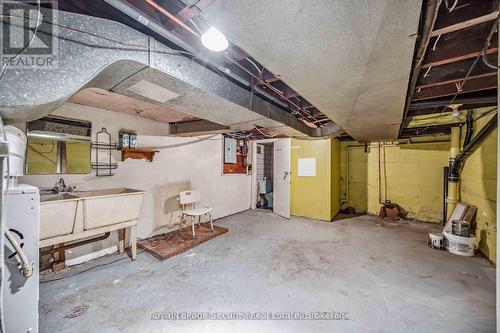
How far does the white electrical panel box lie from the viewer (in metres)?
5.14

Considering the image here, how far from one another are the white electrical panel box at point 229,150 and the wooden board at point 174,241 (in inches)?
74.1

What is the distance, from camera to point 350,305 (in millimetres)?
1902

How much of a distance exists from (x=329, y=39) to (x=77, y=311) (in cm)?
285

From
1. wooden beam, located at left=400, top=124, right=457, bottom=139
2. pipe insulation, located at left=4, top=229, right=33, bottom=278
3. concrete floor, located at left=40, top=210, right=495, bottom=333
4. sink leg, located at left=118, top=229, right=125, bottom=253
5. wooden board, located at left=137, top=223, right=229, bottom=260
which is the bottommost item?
concrete floor, located at left=40, top=210, right=495, bottom=333

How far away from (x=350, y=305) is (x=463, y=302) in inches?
42.6

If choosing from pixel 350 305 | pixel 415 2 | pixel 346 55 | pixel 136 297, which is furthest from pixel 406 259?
pixel 136 297

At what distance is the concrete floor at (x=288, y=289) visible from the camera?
66.2 inches

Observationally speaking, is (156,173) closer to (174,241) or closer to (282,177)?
(174,241)

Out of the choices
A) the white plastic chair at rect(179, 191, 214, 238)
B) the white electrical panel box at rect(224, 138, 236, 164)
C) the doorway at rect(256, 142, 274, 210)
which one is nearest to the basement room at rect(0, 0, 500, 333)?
the white plastic chair at rect(179, 191, 214, 238)

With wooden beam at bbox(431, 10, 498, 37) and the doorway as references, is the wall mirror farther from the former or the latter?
the doorway

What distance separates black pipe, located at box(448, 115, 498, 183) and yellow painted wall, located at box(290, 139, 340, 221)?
2078mm

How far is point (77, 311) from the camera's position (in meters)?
1.79

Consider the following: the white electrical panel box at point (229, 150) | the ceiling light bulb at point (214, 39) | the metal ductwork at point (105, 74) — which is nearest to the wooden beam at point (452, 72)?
the metal ductwork at point (105, 74)

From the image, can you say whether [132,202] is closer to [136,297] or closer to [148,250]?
[148,250]
